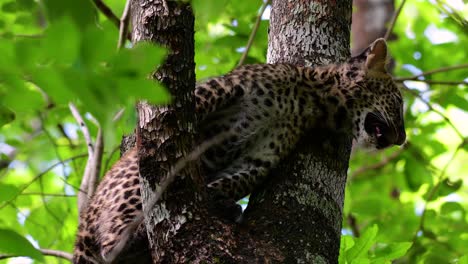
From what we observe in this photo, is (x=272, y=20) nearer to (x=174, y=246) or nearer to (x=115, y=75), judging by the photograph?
(x=174, y=246)

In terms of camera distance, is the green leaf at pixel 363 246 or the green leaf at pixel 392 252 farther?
the green leaf at pixel 392 252

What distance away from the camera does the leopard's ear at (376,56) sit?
5449 millimetres

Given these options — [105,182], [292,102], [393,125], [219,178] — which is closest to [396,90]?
[393,125]

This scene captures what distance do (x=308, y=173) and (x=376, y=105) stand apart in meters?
1.25

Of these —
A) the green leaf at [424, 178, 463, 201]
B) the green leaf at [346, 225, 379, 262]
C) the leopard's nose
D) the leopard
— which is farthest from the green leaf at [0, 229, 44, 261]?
the green leaf at [424, 178, 463, 201]

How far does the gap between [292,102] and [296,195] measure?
1.08 meters

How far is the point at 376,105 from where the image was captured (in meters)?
5.38

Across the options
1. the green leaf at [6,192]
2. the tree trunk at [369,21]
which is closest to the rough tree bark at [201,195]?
the green leaf at [6,192]

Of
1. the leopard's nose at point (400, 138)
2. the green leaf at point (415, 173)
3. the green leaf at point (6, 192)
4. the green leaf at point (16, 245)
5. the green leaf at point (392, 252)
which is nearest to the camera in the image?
the green leaf at point (16, 245)

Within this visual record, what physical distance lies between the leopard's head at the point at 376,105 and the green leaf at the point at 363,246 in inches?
30.1

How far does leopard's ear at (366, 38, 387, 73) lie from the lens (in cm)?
545

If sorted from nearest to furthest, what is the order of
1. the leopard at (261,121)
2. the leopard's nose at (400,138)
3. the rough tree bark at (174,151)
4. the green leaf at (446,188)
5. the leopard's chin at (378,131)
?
the rough tree bark at (174,151) → the leopard at (261,121) → the leopard's chin at (378,131) → the leopard's nose at (400,138) → the green leaf at (446,188)

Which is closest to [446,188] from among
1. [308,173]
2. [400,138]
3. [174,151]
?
[400,138]

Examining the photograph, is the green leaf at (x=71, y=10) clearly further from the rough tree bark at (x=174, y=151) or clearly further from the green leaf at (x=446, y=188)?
the green leaf at (x=446, y=188)
